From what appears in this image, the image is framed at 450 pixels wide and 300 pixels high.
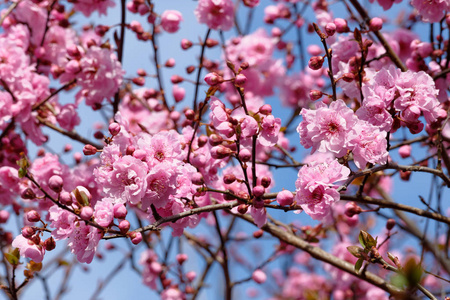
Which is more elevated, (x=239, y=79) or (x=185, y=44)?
(x=185, y=44)

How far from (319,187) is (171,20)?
70.9 inches

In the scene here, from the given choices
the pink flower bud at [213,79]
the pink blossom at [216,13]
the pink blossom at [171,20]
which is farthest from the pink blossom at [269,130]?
the pink blossom at [171,20]

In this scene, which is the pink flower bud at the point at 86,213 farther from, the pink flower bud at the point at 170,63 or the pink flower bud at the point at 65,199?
the pink flower bud at the point at 170,63

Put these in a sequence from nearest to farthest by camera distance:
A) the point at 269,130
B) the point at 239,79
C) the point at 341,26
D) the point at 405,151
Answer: the point at 239,79 < the point at 269,130 < the point at 341,26 < the point at 405,151

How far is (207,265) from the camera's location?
315cm

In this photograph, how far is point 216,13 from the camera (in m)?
2.88

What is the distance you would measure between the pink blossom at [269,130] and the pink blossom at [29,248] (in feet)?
3.21

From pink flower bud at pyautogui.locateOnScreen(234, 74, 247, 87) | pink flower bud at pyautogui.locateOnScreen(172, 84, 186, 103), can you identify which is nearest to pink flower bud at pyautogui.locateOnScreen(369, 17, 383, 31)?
pink flower bud at pyautogui.locateOnScreen(234, 74, 247, 87)

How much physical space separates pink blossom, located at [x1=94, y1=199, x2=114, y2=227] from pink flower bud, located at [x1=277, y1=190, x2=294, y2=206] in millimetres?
623

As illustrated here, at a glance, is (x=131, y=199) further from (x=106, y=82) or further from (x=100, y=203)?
(x=106, y=82)

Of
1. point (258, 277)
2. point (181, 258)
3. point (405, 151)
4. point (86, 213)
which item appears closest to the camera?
point (86, 213)

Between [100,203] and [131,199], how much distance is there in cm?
13

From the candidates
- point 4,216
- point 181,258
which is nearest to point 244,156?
point 181,258

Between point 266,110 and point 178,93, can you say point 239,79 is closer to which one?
point 266,110
